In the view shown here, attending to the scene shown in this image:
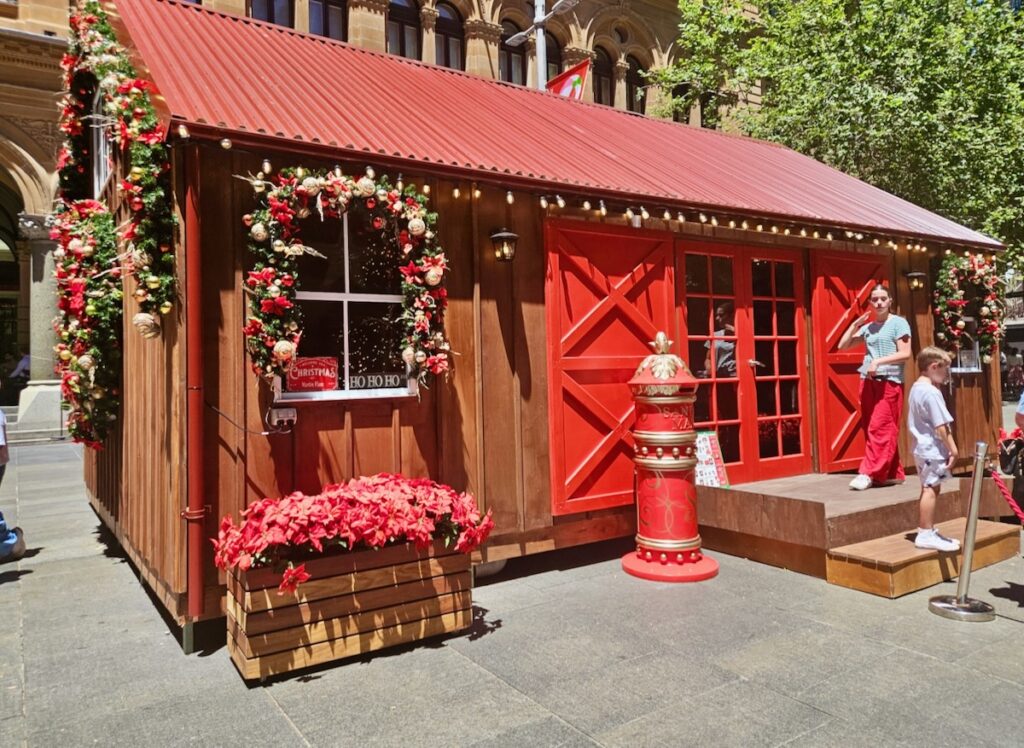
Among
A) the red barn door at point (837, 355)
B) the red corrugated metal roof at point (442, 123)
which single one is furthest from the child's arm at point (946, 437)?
the red corrugated metal roof at point (442, 123)

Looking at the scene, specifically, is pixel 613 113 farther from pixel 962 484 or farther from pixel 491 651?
pixel 491 651

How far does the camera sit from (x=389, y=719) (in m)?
3.40

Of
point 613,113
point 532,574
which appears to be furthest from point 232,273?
point 613,113

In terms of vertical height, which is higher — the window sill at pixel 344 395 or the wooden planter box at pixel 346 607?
the window sill at pixel 344 395

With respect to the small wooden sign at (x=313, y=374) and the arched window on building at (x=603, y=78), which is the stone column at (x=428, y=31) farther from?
the small wooden sign at (x=313, y=374)

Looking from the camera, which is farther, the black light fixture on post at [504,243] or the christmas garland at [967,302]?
the christmas garland at [967,302]

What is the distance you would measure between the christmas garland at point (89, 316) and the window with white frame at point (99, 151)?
81 cm

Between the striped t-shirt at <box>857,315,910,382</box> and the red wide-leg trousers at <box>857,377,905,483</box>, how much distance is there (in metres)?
0.10

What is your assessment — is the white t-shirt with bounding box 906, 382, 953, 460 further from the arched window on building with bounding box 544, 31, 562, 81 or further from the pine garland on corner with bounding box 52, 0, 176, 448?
the arched window on building with bounding box 544, 31, 562, 81

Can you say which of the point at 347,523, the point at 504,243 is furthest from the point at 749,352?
the point at 347,523

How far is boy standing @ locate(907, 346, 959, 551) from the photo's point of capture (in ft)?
17.4

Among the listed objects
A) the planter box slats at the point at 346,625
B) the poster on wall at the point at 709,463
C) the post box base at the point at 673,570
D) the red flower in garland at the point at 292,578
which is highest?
the poster on wall at the point at 709,463

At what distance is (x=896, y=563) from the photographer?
5.09 m

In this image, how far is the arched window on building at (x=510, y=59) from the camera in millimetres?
20484
